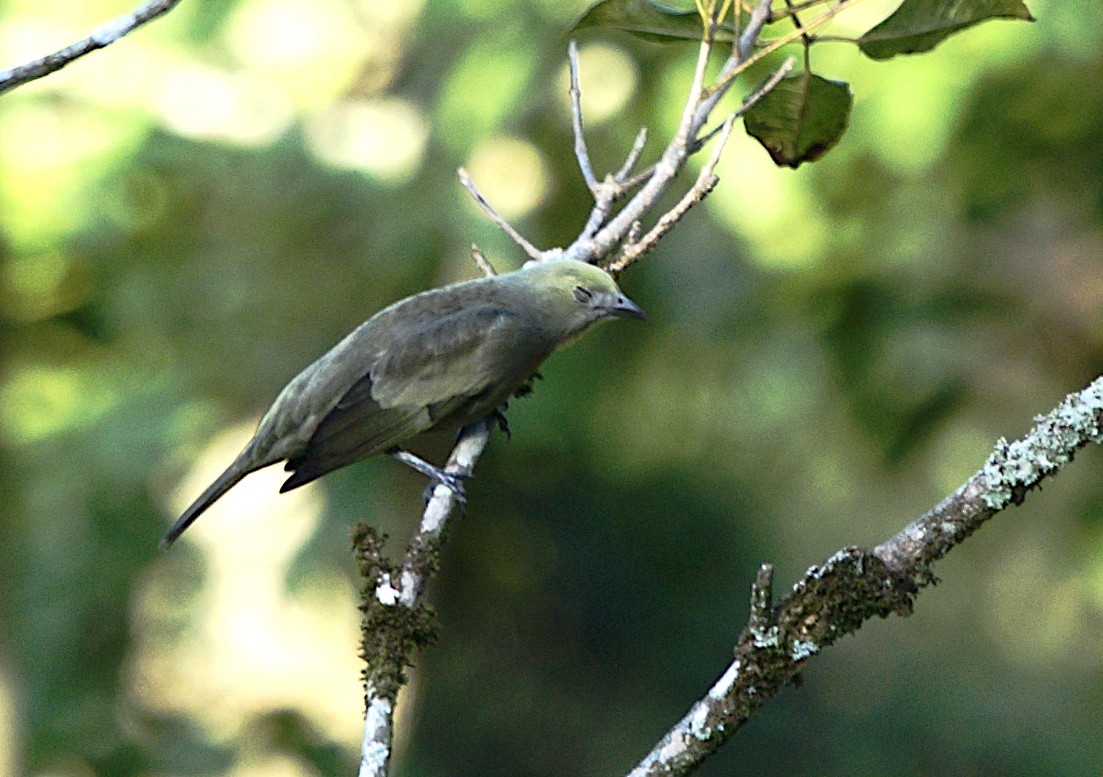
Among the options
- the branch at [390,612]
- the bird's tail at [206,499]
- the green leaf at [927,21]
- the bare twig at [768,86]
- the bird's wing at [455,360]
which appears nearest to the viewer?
the branch at [390,612]

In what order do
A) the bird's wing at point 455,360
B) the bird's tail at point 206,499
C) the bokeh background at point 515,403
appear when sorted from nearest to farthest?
the bird's tail at point 206,499, the bird's wing at point 455,360, the bokeh background at point 515,403

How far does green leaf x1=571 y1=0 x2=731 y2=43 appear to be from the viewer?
3111 mm

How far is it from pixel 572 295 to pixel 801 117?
1.19 metres

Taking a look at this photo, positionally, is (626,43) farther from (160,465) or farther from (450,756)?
(450,756)

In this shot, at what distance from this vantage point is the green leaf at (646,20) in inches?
122

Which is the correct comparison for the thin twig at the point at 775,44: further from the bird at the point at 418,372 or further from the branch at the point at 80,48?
the branch at the point at 80,48

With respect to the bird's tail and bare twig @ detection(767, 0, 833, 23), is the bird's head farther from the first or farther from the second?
bare twig @ detection(767, 0, 833, 23)

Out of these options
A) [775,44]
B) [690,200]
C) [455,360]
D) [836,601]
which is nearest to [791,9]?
[775,44]

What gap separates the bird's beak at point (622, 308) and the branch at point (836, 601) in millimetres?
2035

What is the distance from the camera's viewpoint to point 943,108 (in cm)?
530

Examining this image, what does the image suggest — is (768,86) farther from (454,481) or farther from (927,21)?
(454,481)

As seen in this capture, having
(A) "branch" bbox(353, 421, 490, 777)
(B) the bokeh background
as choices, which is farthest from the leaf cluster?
(B) the bokeh background

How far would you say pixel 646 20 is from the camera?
3154 mm

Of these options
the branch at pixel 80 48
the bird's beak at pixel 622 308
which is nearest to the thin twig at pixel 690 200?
the bird's beak at pixel 622 308
